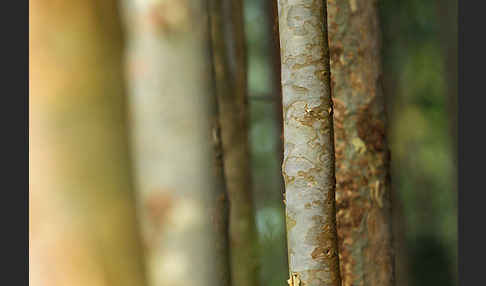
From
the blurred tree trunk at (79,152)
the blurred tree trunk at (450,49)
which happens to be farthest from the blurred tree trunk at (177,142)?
the blurred tree trunk at (450,49)

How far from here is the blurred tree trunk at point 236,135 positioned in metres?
0.66

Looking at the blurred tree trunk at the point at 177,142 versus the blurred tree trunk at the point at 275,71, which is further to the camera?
the blurred tree trunk at the point at 275,71

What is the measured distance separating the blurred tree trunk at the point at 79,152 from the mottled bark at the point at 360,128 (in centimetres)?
24

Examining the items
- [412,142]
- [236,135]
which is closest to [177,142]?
[236,135]

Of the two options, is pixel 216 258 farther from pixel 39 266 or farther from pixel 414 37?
pixel 414 37

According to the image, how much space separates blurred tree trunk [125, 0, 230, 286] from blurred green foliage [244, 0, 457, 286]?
0.42 ft

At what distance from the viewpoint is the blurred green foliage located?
708 millimetres

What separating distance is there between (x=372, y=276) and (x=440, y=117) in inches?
9.5

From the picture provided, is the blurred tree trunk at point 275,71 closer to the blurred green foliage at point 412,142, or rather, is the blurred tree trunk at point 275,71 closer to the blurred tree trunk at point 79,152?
the blurred green foliage at point 412,142

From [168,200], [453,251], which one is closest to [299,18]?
[168,200]

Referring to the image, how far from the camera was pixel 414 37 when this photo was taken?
0.71m

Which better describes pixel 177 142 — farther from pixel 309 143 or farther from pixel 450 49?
pixel 450 49

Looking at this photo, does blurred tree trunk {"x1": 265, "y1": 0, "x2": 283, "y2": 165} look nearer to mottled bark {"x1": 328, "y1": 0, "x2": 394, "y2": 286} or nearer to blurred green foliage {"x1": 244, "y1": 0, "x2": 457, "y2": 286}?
blurred green foliage {"x1": 244, "y1": 0, "x2": 457, "y2": 286}

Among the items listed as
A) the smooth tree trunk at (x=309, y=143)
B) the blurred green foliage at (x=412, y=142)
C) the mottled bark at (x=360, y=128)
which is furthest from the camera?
the blurred green foliage at (x=412, y=142)
